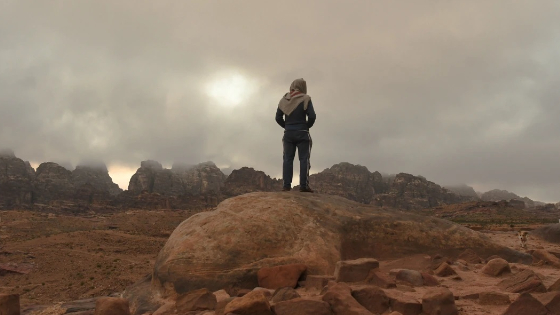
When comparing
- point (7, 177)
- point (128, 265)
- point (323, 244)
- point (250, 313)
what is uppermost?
point (7, 177)

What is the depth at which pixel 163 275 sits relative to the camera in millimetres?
5691

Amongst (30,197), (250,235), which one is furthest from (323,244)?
(30,197)

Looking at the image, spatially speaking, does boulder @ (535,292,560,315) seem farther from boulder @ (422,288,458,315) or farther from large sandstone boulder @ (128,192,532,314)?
large sandstone boulder @ (128,192,532,314)

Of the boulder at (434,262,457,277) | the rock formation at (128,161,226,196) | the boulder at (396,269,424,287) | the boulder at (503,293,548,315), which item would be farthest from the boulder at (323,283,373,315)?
the rock formation at (128,161,226,196)

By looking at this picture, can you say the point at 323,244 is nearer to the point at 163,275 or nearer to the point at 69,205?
the point at 163,275

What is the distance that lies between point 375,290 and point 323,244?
2401 millimetres

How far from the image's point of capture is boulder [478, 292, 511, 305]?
3.72m

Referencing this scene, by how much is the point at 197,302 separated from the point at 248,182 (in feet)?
336

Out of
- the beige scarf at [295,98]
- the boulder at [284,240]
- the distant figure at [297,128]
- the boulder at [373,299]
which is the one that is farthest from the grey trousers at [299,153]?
the boulder at [373,299]

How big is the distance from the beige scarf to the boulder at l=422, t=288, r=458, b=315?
5.66 metres

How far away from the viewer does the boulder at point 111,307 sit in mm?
4536

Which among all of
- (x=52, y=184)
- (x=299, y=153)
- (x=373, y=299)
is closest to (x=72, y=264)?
(x=299, y=153)

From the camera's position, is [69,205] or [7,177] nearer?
[69,205]

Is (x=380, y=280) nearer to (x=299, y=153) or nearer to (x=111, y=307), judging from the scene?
(x=111, y=307)
